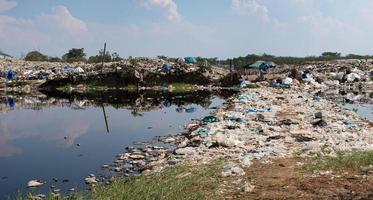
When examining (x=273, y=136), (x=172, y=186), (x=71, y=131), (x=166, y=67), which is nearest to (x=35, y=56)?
(x=166, y=67)

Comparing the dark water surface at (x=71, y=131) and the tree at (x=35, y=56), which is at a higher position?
the tree at (x=35, y=56)

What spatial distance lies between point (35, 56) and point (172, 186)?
1914 inches

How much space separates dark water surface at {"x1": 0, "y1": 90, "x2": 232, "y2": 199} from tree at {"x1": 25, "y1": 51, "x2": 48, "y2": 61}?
2418cm

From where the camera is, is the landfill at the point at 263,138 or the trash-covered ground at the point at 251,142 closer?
the trash-covered ground at the point at 251,142

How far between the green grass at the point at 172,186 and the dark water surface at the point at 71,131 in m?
1.98

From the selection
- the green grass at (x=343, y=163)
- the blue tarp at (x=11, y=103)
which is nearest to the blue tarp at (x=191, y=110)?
the blue tarp at (x=11, y=103)

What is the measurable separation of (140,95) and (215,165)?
67.9ft

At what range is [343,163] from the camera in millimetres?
7285

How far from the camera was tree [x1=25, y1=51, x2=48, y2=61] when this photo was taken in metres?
50.6

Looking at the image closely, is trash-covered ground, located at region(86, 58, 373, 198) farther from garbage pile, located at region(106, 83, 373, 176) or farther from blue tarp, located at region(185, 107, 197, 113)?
blue tarp, located at region(185, 107, 197, 113)

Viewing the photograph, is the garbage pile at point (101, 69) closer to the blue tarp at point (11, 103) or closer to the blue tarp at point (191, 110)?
the blue tarp at point (11, 103)

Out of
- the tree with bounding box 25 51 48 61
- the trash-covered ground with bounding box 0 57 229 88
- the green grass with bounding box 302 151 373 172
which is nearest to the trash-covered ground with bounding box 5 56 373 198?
the green grass with bounding box 302 151 373 172

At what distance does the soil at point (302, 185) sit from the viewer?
5.97 m

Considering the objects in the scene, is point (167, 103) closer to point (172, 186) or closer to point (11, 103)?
point (11, 103)
